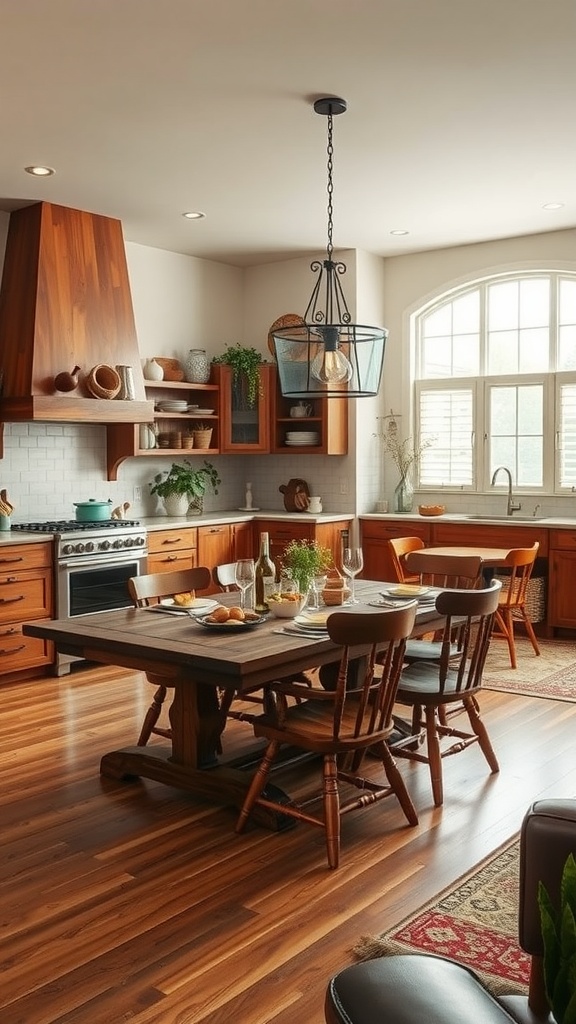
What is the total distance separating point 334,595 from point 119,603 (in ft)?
9.07

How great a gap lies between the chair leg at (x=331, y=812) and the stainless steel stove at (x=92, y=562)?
116 inches

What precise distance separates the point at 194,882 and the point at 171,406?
16.6 feet

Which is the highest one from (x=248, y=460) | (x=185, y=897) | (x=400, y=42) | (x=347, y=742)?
(x=400, y=42)

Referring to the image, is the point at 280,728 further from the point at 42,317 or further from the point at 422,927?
the point at 42,317

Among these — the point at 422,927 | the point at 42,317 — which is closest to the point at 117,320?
the point at 42,317

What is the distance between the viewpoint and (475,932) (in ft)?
9.37

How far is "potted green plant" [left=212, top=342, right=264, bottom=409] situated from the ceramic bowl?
14.3 feet

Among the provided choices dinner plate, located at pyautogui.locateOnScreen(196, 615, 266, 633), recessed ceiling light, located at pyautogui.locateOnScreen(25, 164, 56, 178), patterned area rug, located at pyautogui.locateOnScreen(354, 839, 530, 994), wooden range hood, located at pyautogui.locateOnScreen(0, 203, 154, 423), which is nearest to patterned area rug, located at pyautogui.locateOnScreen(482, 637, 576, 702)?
dinner plate, located at pyautogui.locateOnScreen(196, 615, 266, 633)

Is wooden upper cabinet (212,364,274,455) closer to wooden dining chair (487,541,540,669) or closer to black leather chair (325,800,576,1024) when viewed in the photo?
wooden dining chair (487,541,540,669)

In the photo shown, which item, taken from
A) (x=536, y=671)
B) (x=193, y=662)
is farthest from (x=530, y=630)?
(x=193, y=662)

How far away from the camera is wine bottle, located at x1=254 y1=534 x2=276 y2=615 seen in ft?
13.8

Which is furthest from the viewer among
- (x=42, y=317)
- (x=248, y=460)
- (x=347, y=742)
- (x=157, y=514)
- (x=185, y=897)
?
(x=248, y=460)

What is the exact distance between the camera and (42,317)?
20.8 feet

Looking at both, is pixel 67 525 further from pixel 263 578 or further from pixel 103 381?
pixel 263 578
